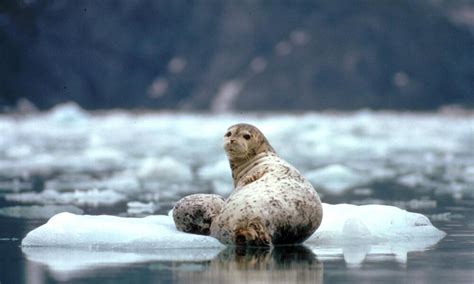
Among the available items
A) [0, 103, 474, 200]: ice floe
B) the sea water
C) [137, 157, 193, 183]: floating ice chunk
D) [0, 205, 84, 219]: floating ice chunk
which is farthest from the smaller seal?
[137, 157, 193, 183]: floating ice chunk

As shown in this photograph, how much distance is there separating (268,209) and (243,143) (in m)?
0.95

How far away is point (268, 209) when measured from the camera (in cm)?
802

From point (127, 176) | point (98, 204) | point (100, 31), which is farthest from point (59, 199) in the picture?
point (100, 31)

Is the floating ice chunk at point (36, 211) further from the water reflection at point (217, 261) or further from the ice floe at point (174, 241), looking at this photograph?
the water reflection at point (217, 261)

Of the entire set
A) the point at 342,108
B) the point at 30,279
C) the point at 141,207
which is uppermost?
the point at 342,108

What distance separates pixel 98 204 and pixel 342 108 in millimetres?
97118

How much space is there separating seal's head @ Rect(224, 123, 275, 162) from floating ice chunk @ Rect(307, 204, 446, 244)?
695 millimetres

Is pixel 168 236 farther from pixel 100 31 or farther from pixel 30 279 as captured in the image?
pixel 100 31

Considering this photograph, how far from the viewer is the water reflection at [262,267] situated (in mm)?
6574

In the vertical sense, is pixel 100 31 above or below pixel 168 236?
above

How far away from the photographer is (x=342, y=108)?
357 ft

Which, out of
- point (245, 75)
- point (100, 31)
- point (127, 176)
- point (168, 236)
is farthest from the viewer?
point (245, 75)

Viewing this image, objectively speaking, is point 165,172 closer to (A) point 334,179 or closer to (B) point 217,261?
(A) point 334,179

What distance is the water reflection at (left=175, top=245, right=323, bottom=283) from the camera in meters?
6.57
